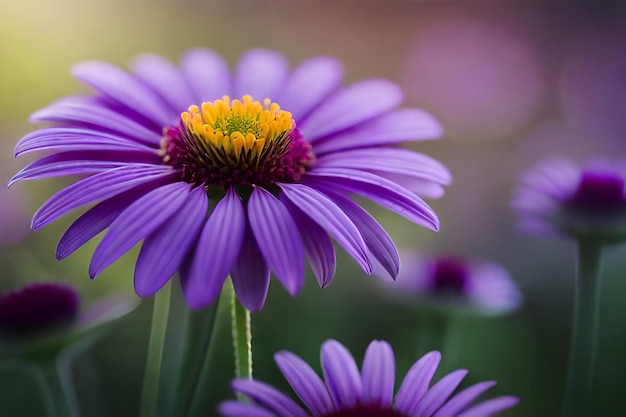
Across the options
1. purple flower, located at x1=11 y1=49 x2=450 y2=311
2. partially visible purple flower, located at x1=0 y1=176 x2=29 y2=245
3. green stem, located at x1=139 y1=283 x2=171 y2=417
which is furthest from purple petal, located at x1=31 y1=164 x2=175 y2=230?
partially visible purple flower, located at x1=0 y1=176 x2=29 y2=245

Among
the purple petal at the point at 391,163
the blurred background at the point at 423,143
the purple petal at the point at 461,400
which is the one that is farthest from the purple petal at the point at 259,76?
the purple petal at the point at 461,400

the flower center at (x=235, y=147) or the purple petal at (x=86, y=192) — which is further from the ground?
the flower center at (x=235, y=147)

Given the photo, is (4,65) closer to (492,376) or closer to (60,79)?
(60,79)

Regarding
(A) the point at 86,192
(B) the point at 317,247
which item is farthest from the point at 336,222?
(A) the point at 86,192

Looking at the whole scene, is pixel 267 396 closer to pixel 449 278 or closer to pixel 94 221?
pixel 94 221

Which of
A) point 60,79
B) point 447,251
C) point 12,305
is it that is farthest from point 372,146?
point 60,79

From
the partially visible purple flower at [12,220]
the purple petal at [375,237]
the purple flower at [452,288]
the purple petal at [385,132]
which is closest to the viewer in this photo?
the purple petal at [375,237]

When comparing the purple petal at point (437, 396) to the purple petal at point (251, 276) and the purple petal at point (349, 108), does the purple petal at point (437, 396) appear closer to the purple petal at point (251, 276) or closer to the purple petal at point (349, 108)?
the purple petal at point (251, 276)
